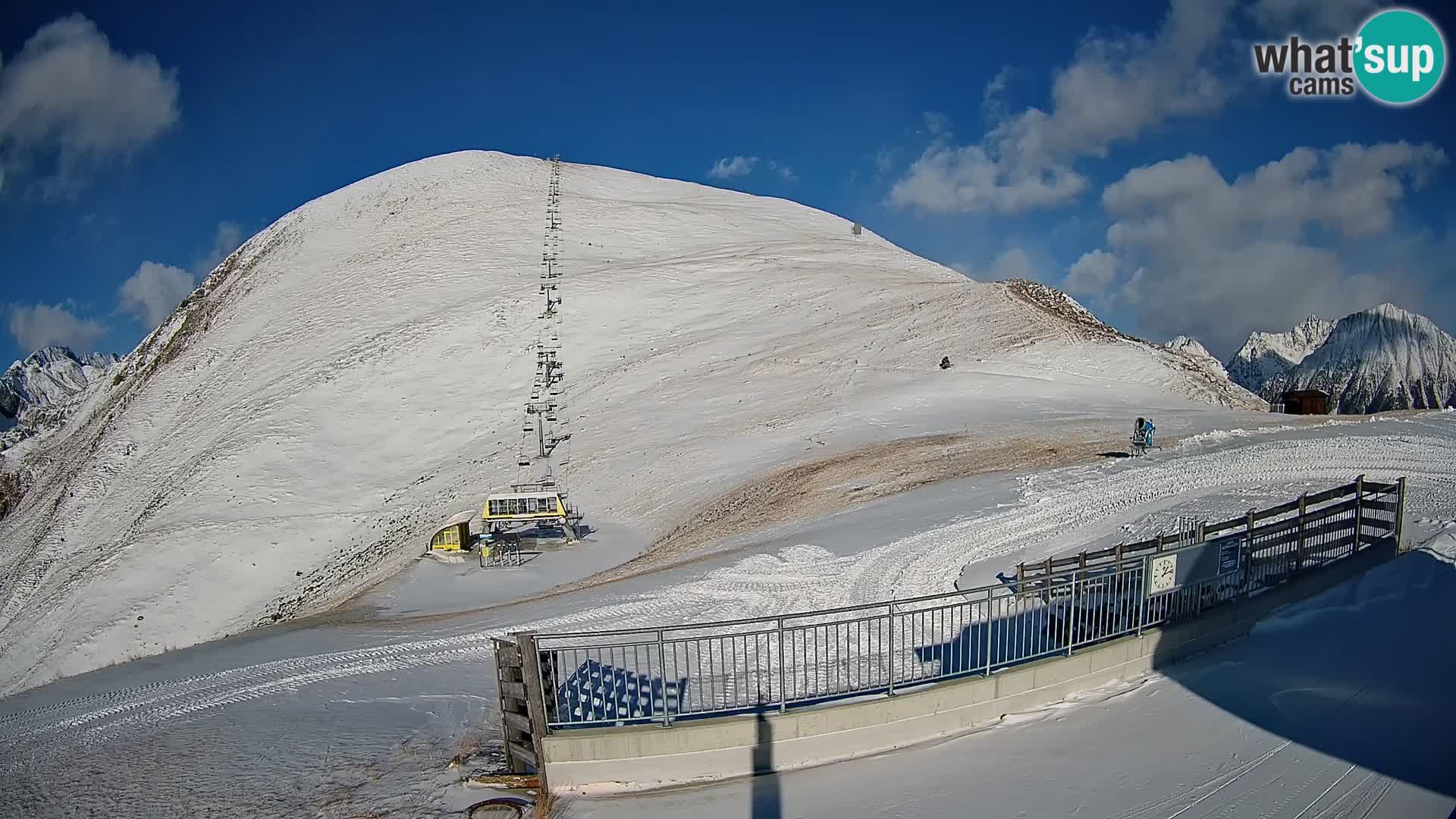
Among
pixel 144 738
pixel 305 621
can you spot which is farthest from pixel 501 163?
pixel 144 738

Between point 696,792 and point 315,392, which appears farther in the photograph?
point 315,392

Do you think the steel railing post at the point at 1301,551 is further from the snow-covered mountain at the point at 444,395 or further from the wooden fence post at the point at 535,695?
the snow-covered mountain at the point at 444,395

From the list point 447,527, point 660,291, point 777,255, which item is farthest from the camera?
point 777,255

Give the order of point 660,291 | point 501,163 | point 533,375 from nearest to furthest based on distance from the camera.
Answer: point 533,375 → point 660,291 → point 501,163

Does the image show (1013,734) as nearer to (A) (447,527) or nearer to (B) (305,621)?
(B) (305,621)

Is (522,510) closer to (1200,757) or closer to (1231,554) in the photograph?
(1231,554)

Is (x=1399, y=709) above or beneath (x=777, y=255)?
beneath

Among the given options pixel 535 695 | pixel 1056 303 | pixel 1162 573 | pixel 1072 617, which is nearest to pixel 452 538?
pixel 535 695
